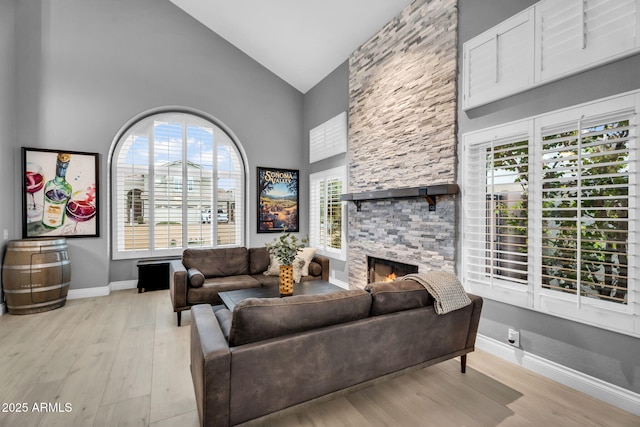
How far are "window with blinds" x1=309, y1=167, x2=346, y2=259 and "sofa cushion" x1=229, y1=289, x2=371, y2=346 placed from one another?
10.6ft

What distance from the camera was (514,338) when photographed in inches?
105

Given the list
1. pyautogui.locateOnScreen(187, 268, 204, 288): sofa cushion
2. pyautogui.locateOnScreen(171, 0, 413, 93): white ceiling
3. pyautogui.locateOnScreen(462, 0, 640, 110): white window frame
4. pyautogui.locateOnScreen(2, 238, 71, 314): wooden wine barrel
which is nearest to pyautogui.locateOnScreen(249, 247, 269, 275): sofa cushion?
pyautogui.locateOnScreen(187, 268, 204, 288): sofa cushion

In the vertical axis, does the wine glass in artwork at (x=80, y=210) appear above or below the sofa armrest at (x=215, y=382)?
above

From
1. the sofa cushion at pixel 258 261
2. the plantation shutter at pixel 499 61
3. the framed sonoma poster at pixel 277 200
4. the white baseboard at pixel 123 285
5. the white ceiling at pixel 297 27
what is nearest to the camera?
the plantation shutter at pixel 499 61

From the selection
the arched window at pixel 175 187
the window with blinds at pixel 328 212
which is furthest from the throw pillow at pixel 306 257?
the arched window at pixel 175 187

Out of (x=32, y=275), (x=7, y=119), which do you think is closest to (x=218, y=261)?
(x=32, y=275)

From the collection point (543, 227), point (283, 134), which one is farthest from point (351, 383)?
point (283, 134)

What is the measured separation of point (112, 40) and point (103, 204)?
2.74 m

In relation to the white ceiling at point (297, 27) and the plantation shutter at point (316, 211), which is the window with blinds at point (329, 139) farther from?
the white ceiling at point (297, 27)

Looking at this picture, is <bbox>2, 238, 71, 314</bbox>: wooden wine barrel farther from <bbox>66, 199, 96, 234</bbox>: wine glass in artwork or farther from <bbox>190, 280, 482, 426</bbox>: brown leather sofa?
<bbox>190, 280, 482, 426</bbox>: brown leather sofa

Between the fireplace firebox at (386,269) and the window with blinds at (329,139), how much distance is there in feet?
6.56

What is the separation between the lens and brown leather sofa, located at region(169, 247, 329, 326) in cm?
350

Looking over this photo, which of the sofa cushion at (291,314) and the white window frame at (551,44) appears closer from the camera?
the sofa cushion at (291,314)

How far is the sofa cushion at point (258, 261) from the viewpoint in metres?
4.48
